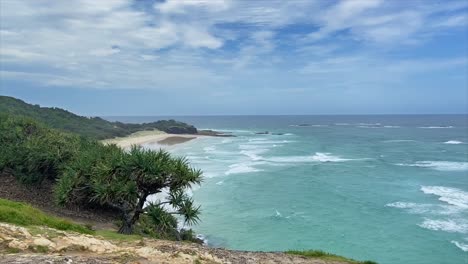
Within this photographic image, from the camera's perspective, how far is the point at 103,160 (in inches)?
883

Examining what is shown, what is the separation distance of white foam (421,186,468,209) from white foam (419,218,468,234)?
4979 millimetres

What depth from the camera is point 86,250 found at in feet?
35.6

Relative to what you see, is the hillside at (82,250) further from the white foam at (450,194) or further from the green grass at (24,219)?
the white foam at (450,194)

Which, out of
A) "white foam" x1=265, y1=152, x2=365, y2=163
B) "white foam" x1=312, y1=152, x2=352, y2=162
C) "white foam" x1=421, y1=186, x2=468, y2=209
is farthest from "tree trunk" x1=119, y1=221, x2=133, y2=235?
"white foam" x1=312, y1=152, x2=352, y2=162

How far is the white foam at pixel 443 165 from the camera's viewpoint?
55.5m

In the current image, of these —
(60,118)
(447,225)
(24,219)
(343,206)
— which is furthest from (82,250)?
(60,118)

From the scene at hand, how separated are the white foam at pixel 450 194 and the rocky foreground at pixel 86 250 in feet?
100.0

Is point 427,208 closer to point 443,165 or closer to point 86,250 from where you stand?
point 443,165

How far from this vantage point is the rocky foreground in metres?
9.68

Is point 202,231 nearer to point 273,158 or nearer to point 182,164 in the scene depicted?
point 182,164

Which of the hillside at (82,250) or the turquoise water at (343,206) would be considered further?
the turquoise water at (343,206)

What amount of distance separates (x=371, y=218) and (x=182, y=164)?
1989cm

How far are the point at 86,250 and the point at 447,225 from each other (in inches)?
1120

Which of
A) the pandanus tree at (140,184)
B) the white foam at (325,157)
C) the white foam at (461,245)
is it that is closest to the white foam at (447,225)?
the white foam at (461,245)
